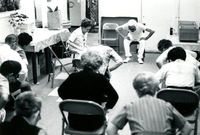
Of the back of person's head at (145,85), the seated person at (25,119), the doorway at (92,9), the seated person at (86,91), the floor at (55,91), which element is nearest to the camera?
the seated person at (25,119)

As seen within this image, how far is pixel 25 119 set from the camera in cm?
210

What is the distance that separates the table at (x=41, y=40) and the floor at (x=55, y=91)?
45cm

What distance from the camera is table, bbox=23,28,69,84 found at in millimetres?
5539

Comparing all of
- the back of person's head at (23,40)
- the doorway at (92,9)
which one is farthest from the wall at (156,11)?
the back of person's head at (23,40)

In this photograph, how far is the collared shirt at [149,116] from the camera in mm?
2236

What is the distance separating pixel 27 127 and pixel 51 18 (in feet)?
17.1

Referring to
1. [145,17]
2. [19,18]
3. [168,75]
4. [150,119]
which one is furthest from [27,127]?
[145,17]

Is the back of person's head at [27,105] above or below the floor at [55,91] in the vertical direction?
above

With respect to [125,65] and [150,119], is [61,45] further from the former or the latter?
[150,119]

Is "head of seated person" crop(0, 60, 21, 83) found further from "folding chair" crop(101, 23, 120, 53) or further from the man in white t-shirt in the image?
"folding chair" crop(101, 23, 120, 53)

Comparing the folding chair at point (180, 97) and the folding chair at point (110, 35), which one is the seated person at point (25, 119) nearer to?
the folding chair at point (180, 97)

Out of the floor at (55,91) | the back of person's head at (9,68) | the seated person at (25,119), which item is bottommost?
the floor at (55,91)

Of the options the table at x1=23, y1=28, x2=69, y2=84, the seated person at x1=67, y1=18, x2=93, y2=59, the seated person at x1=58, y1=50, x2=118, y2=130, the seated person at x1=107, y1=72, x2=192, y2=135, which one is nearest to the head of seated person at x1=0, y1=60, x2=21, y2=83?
the seated person at x1=58, y1=50, x2=118, y2=130

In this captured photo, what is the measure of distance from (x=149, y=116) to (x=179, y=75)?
1.28 meters
